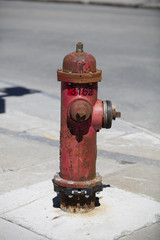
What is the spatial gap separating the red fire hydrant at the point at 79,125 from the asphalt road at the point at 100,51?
345cm

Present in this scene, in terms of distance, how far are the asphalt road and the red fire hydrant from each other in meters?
3.45

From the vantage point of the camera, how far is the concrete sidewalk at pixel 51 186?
178 inches

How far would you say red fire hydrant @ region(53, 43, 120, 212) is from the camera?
4.55 meters

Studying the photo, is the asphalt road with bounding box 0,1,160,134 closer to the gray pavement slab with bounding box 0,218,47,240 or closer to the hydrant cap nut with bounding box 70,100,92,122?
the hydrant cap nut with bounding box 70,100,92,122

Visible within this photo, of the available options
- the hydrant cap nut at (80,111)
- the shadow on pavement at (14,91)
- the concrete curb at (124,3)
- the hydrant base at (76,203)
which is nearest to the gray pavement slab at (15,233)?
the hydrant base at (76,203)

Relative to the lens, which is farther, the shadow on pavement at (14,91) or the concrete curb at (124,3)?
the concrete curb at (124,3)

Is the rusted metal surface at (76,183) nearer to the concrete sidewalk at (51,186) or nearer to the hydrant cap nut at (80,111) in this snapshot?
the concrete sidewalk at (51,186)

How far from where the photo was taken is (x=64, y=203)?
4863mm

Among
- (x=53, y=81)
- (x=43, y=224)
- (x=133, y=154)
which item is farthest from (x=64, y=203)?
(x=53, y=81)

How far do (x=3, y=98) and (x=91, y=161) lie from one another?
18.3 feet

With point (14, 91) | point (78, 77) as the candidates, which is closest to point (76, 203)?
point (78, 77)

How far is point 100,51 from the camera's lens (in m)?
16.0

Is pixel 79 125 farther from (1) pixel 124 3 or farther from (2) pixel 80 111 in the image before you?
(1) pixel 124 3

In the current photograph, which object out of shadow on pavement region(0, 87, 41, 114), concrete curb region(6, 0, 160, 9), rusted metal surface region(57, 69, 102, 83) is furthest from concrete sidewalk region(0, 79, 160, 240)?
concrete curb region(6, 0, 160, 9)
